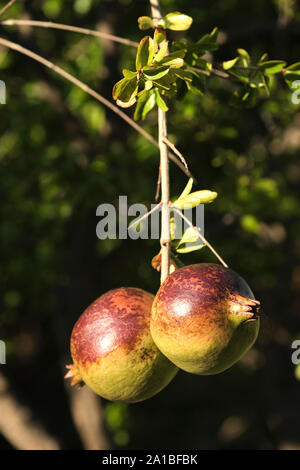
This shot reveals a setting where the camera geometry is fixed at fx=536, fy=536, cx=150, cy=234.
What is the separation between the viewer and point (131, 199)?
8.21 feet

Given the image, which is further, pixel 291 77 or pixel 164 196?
pixel 291 77

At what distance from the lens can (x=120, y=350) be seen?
1.02m

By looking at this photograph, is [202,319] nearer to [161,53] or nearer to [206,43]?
[161,53]

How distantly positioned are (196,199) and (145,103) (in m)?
0.26

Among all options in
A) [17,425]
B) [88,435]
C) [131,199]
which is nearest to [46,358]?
[88,435]

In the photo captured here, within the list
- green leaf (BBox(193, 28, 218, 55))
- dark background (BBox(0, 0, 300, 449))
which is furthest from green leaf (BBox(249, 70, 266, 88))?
dark background (BBox(0, 0, 300, 449))

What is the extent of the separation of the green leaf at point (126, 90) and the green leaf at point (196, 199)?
0.24 m

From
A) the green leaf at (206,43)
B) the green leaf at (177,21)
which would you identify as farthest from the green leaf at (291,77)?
the green leaf at (177,21)

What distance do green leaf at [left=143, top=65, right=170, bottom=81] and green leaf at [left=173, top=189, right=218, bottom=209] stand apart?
0.23 m

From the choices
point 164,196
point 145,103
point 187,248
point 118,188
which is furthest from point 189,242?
point 118,188

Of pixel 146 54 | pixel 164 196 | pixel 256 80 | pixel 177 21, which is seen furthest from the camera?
pixel 256 80

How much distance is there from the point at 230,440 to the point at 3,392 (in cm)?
246

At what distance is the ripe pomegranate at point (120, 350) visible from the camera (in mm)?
1027

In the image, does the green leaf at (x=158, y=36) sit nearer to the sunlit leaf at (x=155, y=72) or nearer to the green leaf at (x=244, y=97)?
the sunlit leaf at (x=155, y=72)
